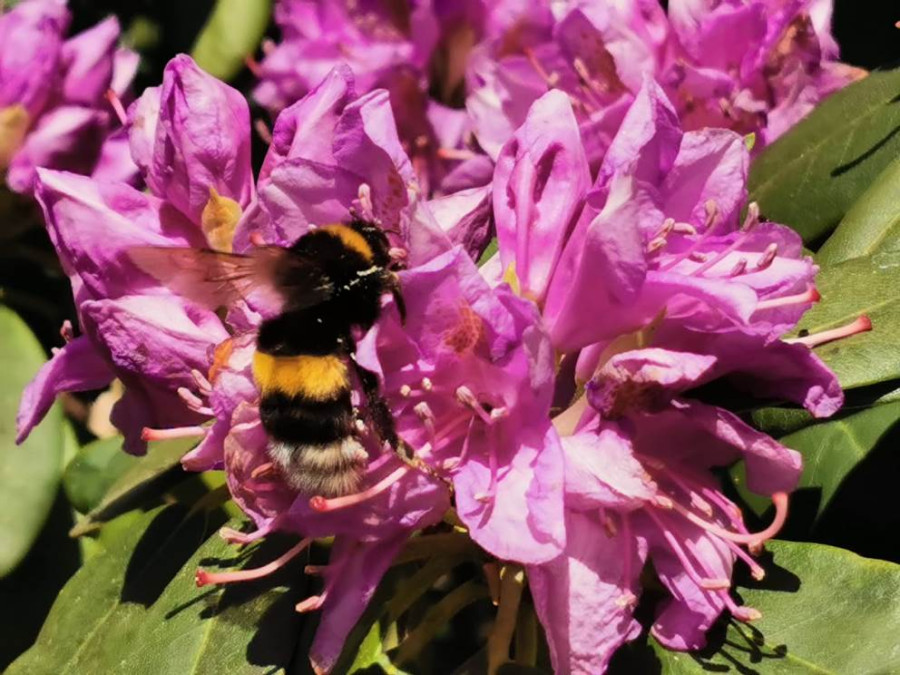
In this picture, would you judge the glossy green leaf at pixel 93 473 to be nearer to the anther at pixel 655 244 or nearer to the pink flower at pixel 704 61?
the pink flower at pixel 704 61

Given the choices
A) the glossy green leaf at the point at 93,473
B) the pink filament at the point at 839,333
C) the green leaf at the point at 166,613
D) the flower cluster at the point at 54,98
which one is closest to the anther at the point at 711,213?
the pink filament at the point at 839,333

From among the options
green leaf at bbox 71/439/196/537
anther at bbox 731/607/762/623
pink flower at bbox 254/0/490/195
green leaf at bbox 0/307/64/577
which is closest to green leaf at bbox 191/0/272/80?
pink flower at bbox 254/0/490/195

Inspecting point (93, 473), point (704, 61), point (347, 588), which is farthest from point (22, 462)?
point (704, 61)

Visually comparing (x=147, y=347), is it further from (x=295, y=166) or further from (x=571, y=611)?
(x=571, y=611)

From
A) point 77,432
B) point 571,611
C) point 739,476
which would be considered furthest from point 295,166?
point 77,432

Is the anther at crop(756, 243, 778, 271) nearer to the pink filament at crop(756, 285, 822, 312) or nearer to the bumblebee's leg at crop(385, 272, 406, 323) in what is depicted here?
the pink filament at crop(756, 285, 822, 312)

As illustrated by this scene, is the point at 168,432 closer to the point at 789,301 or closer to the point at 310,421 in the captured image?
the point at 310,421

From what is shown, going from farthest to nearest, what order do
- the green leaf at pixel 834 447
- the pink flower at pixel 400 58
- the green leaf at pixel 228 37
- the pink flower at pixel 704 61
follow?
the green leaf at pixel 228 37 → the pink flower at pixel 400 58 → the pink flower at pixel 704 61 → the green leaf at pixel 834 447
